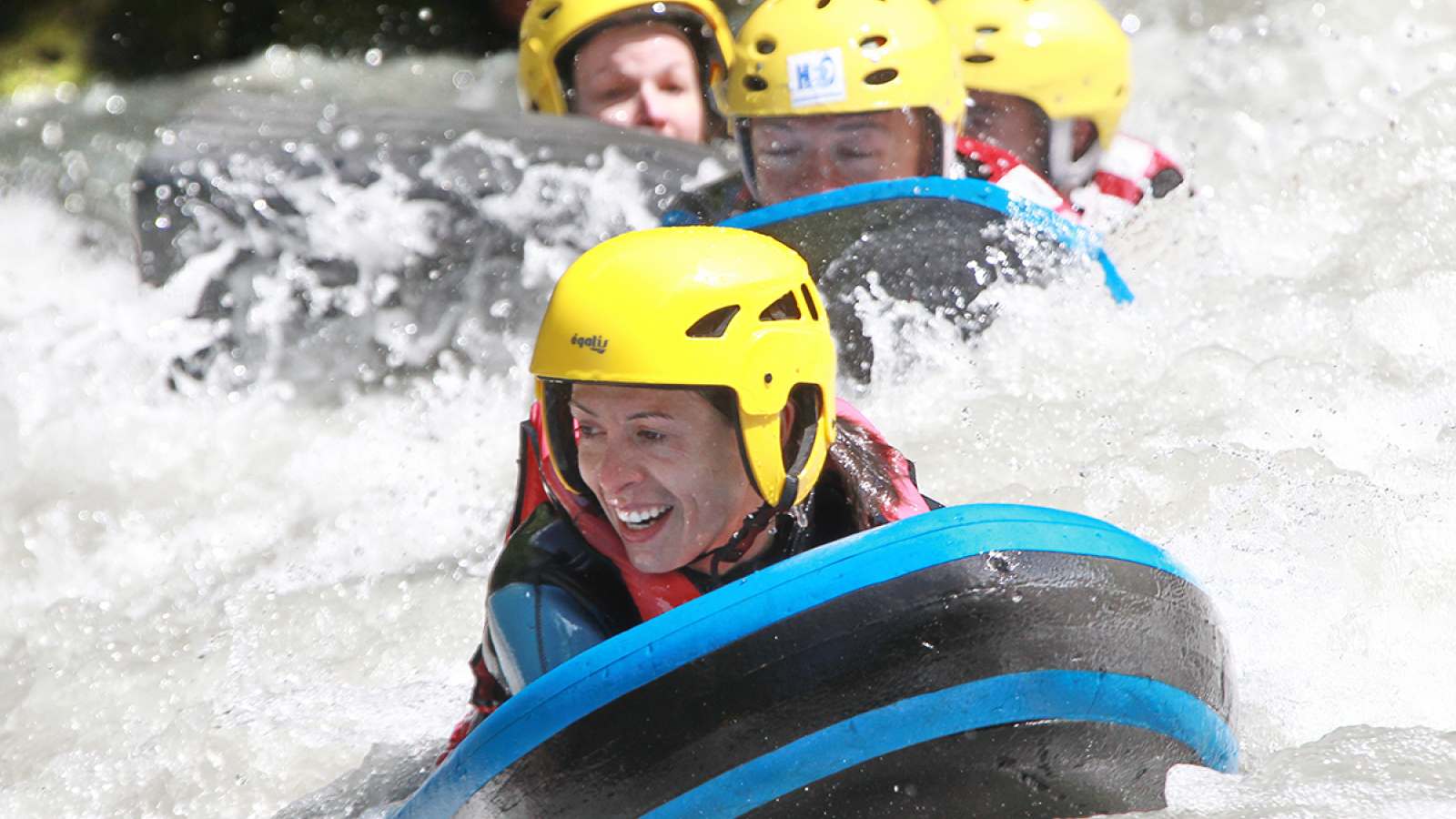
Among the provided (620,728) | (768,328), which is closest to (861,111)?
(768,328)

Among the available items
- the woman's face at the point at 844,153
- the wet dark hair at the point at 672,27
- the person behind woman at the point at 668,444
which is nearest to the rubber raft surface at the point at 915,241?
the woman's face at the point at 844,153

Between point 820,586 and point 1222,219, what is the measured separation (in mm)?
4589

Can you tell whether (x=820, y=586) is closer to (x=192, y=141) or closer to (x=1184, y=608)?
(x=1184, y=608)

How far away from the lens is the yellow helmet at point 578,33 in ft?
17.1

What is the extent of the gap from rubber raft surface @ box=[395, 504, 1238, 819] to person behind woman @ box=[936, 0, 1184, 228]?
3.17 meters

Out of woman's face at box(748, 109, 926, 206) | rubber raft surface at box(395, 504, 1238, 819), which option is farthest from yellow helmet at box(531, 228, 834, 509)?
woman's face at box(748, 109, 926, 206)

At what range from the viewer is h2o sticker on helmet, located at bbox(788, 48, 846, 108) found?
154 inches

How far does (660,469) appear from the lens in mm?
2121

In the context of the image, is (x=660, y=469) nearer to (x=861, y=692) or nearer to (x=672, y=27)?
(x=861, y=692)

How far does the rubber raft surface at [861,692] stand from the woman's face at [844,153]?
7.59ft

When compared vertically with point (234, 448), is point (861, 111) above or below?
above

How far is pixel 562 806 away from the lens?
5.63ft

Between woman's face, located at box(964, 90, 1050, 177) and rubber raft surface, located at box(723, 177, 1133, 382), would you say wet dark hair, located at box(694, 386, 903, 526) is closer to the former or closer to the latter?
rubber raft surface, located at box(723, 177, 1133, 382)

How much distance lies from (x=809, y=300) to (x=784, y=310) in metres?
0.07
